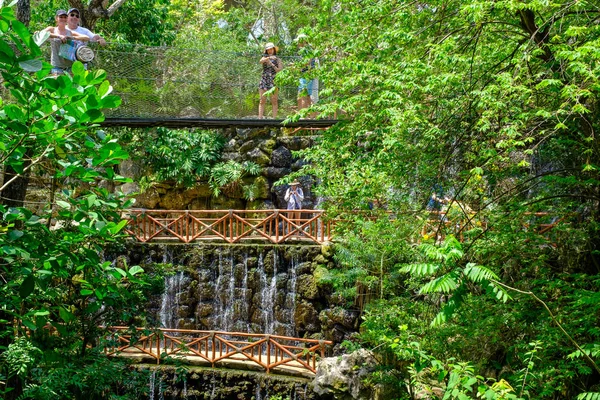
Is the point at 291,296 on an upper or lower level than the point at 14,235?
upper

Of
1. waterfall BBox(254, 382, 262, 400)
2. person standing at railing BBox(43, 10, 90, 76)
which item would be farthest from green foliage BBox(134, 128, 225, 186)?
person standing at railing BBox(43, 10, 90, 76)

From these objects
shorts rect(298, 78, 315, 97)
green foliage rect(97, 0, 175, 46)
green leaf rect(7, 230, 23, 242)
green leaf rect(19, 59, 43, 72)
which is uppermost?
green foliage rect(97, 0, 175, 46)

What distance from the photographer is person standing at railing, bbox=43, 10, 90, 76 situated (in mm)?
10017

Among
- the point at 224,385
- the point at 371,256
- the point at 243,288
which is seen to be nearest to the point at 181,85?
the point at 371,256

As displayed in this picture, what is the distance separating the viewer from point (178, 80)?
12.9 m

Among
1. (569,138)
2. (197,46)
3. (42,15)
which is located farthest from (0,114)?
(197,46)

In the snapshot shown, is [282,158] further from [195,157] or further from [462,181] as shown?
[462,181]

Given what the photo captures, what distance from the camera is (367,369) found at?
11.1 metres

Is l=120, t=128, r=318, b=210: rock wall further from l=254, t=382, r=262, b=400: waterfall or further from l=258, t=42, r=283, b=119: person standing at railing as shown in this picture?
l=254, t=382, r=262, b=400: waterfall

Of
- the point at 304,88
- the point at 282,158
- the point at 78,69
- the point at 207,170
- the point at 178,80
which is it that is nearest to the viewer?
the point at 78,69

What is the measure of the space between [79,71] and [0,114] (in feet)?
2.26

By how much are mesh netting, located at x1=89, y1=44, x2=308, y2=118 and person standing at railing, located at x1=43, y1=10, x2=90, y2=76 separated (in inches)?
59.8

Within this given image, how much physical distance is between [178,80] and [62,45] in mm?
3047

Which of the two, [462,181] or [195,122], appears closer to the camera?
[462,181]
